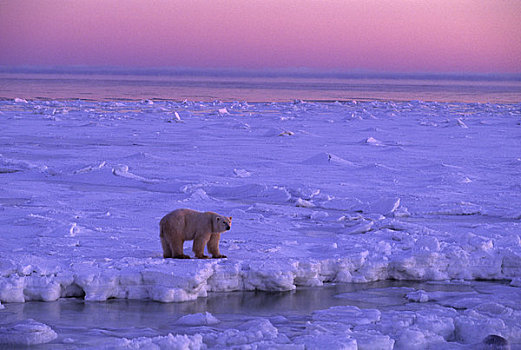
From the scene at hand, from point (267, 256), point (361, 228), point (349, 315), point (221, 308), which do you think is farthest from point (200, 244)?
point (361, 228)

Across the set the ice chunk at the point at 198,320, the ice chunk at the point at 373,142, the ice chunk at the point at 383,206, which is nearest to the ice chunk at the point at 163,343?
the ice chunk at the point at 198,320

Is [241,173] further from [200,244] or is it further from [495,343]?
[495,343]

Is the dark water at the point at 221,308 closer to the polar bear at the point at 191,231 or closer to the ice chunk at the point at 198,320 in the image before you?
the ice chunk at the point at 198,320

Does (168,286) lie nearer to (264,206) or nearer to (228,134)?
→ (264,206)

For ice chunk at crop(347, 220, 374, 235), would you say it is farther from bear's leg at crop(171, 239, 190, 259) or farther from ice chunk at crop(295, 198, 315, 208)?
bear's leg at crop(171, 239, 190, 259)

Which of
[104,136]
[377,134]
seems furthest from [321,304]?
[377,134]

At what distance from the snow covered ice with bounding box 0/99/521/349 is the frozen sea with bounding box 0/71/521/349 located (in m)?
0.02

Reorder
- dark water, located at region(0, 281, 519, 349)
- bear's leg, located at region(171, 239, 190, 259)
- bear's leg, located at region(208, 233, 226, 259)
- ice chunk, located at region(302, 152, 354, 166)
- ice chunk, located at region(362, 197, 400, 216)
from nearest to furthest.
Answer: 1. dark water, located at region(0, 281, 519, 349)
2. bear's leg, located at region(171, 239, 190, 259)
3. bear's leg, located at region(208, 233, 226, 259)
4. ice chunk, located at region(362, 197, 400, 216)
5. ice chunk, located at region(302, 152, 354, 166)

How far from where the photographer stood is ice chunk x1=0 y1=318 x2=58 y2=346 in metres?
3.63

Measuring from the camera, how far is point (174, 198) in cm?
797

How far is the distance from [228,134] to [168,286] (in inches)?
509

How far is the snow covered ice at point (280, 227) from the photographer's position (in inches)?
165

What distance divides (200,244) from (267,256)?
1.80ft

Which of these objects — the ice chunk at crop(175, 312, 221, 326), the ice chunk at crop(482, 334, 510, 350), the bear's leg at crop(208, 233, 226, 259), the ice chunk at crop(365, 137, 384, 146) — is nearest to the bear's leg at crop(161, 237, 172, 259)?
the bear's leg at crop(208, 233, 226, 259)
